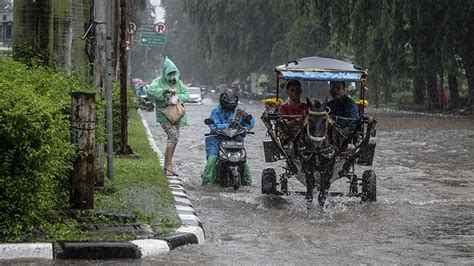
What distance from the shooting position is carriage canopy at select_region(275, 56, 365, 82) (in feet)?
44.0

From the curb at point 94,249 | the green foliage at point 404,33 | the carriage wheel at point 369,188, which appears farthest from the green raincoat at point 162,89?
the green foliage at point 404,33

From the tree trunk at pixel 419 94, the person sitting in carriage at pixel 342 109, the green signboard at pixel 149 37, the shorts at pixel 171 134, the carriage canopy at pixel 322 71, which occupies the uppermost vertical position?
the green signboard at pixel 149 37

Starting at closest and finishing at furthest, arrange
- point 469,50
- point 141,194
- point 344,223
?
1. point 344,223
2. point 141,194
3. point 469,50

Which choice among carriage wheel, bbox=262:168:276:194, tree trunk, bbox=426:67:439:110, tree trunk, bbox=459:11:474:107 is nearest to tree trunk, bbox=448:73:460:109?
tree trunk, bbox=426:67:439:110

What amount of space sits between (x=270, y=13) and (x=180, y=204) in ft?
190

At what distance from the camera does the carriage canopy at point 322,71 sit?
44.0 ft

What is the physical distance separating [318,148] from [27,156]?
4.52 meters

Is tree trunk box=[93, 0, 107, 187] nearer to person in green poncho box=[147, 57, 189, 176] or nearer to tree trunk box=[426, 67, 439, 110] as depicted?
person in green poncho box=[147, 57, 189, 176]

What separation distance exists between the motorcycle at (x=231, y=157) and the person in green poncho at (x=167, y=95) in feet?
4.15

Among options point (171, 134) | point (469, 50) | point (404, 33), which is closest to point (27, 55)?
point (171, 134)

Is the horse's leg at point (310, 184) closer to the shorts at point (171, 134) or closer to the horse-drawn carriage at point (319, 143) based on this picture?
the horse-drawn carriage at point (319, 143)

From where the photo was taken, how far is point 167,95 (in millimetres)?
15742

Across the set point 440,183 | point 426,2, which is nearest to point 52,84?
point 440,183

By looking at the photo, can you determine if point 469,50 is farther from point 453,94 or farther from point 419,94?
point 419,94
